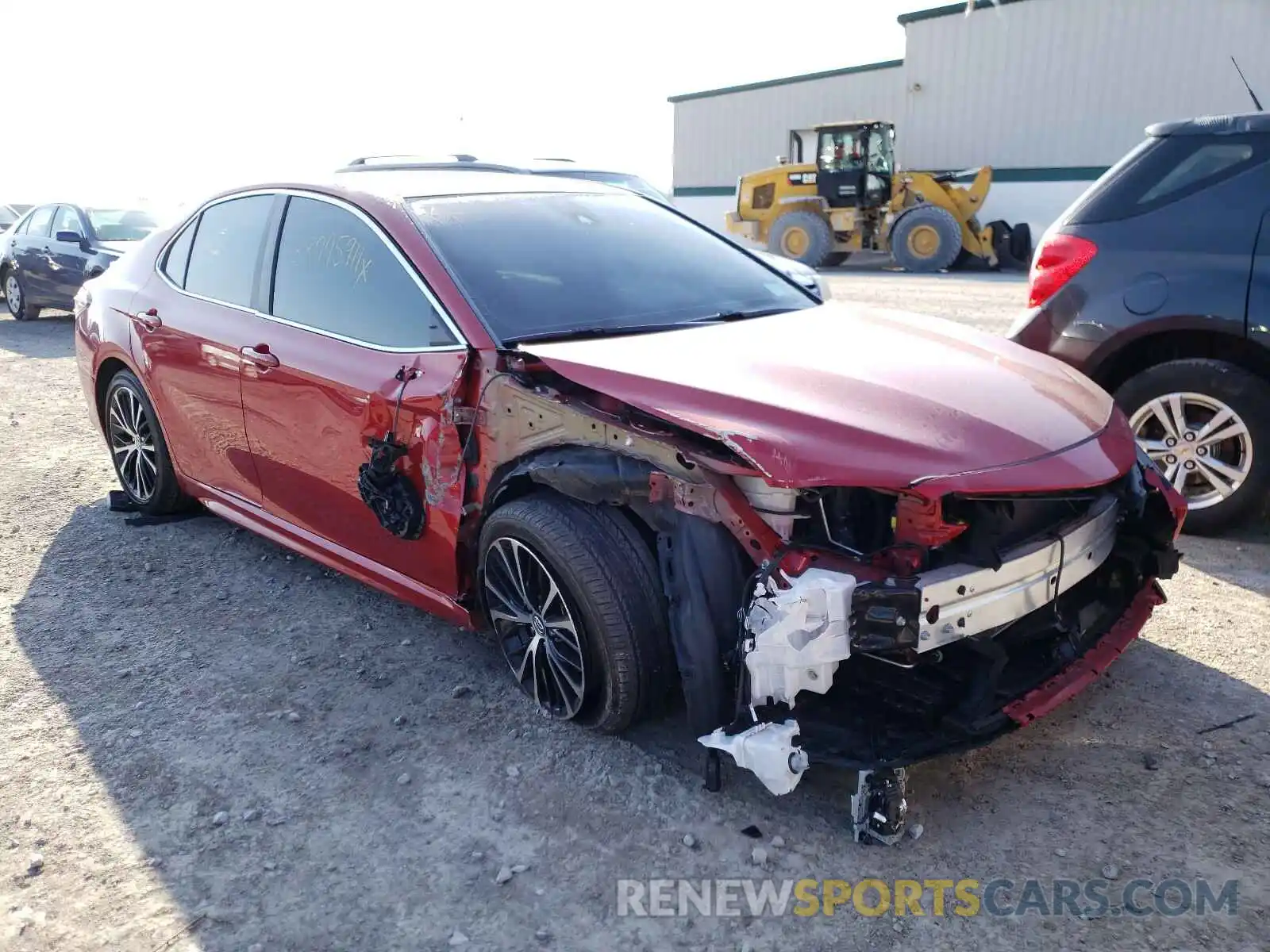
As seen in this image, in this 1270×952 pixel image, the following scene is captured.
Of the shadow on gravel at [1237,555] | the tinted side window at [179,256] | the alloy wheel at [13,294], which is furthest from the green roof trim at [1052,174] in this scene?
the tinted side window at [179,256]

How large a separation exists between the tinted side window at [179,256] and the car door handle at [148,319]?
173mm

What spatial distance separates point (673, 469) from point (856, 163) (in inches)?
733

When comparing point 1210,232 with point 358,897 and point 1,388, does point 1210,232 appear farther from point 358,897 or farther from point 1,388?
point 1,388

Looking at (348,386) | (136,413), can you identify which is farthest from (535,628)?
(136,413)

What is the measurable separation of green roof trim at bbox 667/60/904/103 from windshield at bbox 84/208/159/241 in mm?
21707

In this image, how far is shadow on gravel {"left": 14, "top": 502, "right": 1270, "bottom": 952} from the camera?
2463 mm

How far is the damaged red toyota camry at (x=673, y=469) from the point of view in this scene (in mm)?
2488

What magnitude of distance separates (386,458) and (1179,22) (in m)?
25.9

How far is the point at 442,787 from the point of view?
2875 millimetres

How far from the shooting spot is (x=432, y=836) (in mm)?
2658

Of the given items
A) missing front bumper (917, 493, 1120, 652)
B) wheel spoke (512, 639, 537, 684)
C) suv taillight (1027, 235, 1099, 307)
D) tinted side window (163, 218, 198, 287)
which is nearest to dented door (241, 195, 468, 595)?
wheel spoke (512, 639, 537, 684)

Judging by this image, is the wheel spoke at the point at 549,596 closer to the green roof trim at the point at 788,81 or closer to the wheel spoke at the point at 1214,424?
the wheel spoke at the point at 1214,424

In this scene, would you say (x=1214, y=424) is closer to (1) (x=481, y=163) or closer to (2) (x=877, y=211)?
(1) (x=481, y=163)

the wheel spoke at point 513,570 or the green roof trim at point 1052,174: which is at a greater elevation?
the green roof trim at point 1052,174
